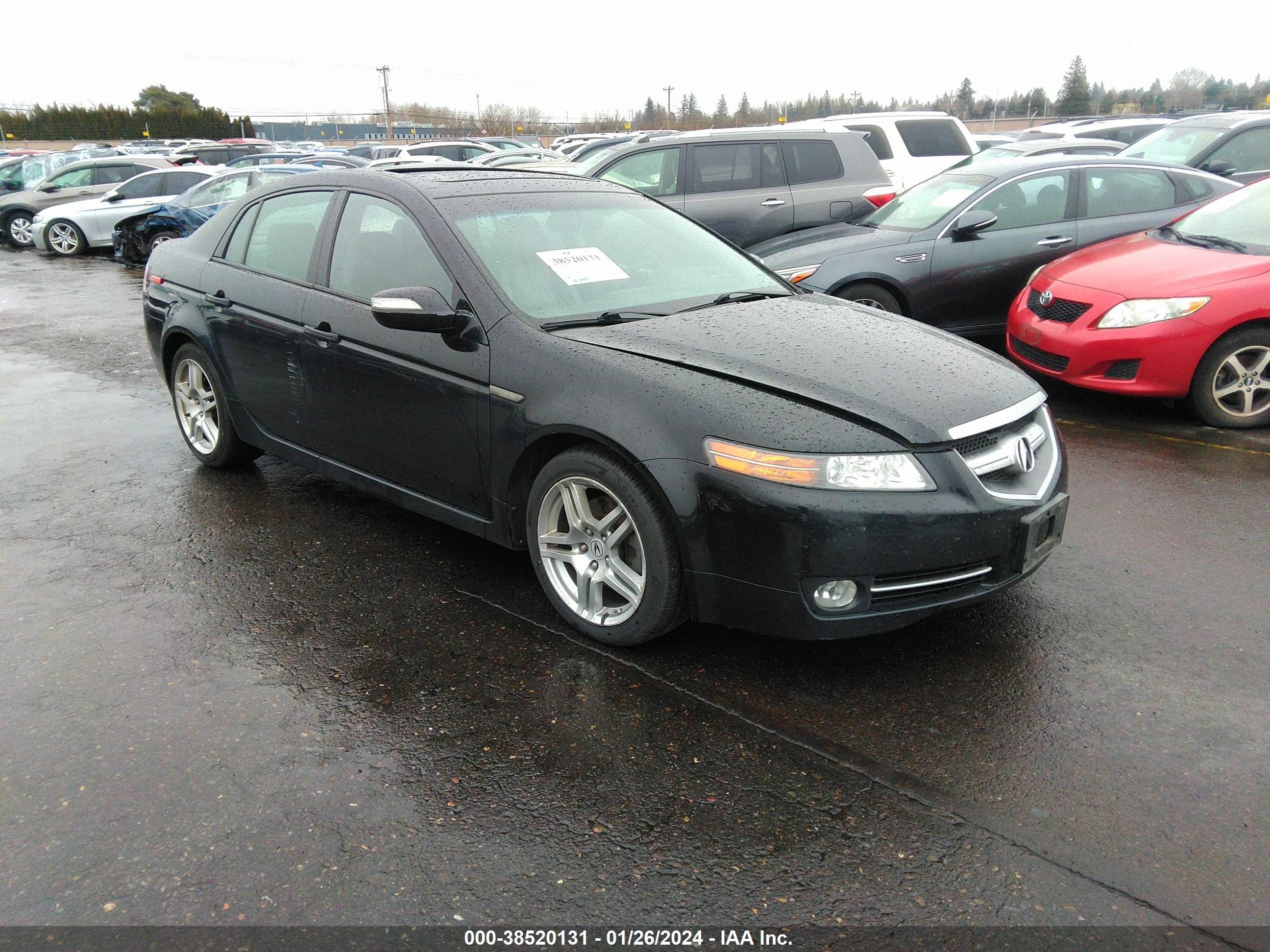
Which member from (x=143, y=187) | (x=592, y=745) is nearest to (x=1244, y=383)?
(x=592, y=745)

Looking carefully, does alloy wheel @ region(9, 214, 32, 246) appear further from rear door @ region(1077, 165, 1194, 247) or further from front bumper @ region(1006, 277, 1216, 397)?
front bumper @ region(1006, 277, 1216, 397)

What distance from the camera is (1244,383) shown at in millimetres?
5836

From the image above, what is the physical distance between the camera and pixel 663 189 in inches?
379

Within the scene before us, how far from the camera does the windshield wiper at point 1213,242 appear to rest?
6123 mm

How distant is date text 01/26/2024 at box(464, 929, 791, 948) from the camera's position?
2217 mm

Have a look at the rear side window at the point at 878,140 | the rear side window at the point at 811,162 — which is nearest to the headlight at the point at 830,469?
the rear side window at the point at 811,162

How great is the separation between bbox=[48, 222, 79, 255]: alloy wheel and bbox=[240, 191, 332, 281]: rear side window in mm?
15035

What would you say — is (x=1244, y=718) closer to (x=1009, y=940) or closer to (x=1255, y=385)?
(x=1009, y=940)

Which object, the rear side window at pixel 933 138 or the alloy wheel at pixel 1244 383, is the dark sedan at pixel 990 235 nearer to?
the alloy wheel at pixel 1244 383

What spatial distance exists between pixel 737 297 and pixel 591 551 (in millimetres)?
1416

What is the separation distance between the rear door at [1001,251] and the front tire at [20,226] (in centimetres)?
1896

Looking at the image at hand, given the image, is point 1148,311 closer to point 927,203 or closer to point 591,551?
point 927,203

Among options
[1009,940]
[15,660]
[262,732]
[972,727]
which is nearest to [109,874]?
[262,732]

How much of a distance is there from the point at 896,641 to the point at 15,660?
10.7ft
